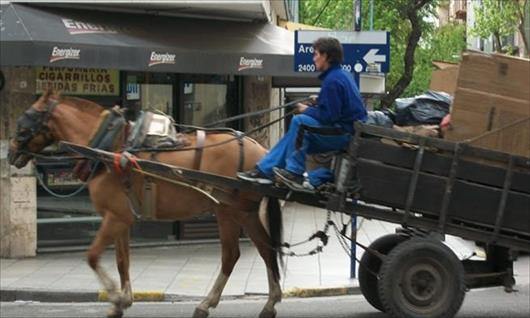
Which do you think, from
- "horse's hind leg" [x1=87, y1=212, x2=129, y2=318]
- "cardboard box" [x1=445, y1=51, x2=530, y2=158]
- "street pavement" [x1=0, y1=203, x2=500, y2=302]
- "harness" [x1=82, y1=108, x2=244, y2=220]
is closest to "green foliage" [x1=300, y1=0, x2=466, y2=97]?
"street pavement" [x1=0, y1=203, x2=500, y2=302]

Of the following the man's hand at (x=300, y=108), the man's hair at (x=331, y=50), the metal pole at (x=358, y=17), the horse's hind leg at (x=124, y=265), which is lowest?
the horse's hind leg at (x=124, y=265)

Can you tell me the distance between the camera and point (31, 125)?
7.18m

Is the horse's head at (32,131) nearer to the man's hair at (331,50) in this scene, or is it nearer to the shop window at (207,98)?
the man's hair at (331,50)

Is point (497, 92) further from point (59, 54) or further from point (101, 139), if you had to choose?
point (59, 54)

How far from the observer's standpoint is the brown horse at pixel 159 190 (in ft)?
23.0

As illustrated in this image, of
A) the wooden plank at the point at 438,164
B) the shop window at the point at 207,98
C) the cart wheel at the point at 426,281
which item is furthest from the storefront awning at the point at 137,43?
the cart wheel at the point at 426,281

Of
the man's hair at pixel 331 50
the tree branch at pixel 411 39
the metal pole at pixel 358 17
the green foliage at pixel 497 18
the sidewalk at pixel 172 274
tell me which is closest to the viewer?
the man's hair at pixel 331 50

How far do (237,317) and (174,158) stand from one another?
5.87 ft

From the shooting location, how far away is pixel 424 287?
21.5 ft

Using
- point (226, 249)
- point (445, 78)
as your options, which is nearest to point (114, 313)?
point (226, 249)

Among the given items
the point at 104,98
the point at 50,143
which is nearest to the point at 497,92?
the point at 50,143

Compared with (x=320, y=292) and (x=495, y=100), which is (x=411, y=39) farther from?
(x=495, y=100)

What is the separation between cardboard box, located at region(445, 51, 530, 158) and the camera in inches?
248

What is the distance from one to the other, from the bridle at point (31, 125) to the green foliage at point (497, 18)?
18411 millimetres
